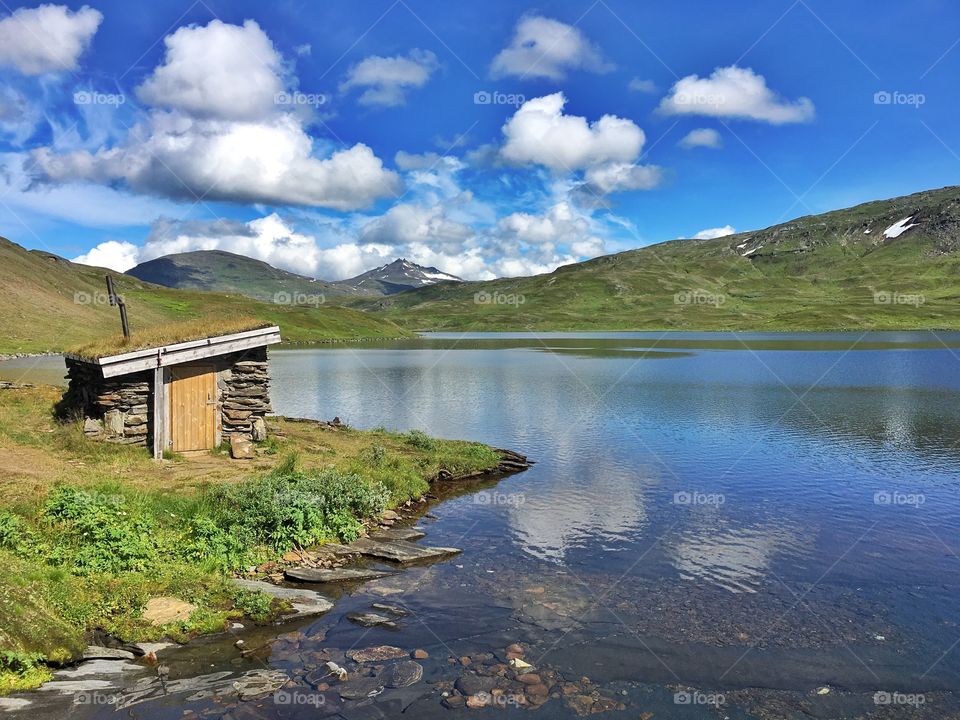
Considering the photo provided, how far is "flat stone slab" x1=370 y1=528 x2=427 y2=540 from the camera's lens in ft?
69.6

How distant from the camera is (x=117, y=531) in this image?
52.3 feet

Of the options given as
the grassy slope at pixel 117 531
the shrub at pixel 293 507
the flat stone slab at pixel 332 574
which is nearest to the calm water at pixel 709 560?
the flat stone slab at pixel 332 574

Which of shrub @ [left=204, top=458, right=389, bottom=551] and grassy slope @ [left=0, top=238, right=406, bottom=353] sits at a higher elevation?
grassy slope @ [left=0, top=238, right=406, bottom=353]

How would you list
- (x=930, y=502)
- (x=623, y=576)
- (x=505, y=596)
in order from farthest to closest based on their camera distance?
(x=930, y=502) < (x=623, y=576) < (x=505, y=596)

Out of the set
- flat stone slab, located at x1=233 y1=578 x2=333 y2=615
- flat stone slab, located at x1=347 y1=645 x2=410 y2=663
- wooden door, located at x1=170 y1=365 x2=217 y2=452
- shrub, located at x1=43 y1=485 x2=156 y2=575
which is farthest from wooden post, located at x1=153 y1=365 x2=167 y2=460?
flat stone slab, located at x1=347 y1=645 x2=410 y2=663

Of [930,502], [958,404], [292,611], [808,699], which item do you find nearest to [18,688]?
[292,611]

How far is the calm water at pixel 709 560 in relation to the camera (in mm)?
12945

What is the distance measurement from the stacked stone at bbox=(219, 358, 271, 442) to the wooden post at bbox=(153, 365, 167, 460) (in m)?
2.62

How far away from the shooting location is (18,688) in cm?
1016

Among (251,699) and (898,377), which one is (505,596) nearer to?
(251,699)

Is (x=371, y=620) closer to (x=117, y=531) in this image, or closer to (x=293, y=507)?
(x=293, y=507)

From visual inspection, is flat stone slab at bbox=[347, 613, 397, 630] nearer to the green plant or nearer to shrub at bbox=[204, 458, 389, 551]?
the green plant

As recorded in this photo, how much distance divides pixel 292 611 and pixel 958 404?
54613mm

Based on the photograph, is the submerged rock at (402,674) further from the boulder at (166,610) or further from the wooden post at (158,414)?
the wooden post at (158,414)
